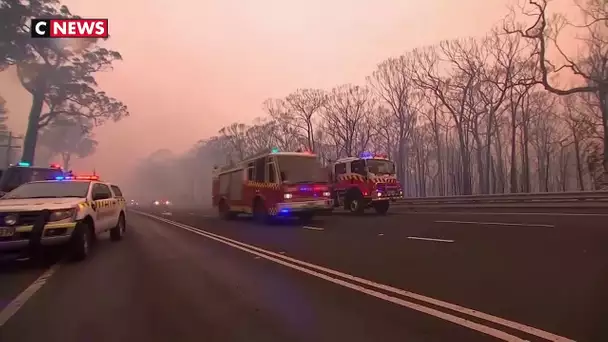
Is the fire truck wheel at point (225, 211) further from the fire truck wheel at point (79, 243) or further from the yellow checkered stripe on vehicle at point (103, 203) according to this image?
the fire truck wheel at point (79, 243)

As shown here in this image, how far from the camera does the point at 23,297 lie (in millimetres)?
6586

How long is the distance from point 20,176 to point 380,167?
14.9 metres

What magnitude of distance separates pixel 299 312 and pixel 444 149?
5618cm

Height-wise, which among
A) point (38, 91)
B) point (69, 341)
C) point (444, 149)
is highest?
point (38, 91)

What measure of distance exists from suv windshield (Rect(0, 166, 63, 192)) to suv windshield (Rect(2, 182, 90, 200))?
17.0 feet

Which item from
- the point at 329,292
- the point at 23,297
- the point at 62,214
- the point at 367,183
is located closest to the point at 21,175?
the point at 62,214

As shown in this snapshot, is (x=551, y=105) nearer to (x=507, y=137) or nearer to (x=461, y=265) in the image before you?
(x=507, y=137)

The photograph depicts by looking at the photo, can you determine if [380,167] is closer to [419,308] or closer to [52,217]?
[52,217]

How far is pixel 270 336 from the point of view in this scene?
466cm

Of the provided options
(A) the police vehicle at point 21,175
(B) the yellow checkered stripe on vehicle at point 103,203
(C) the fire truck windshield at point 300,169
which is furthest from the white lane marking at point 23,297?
(C) the fire truck windshield at point 300,169

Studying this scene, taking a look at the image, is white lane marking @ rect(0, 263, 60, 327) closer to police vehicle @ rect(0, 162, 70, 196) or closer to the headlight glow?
the headlight glow

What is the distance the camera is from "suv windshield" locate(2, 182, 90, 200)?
1037 cm

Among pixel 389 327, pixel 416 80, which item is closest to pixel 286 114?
pixel 416 80

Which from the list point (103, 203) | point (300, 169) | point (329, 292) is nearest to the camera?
point (329, 292)
